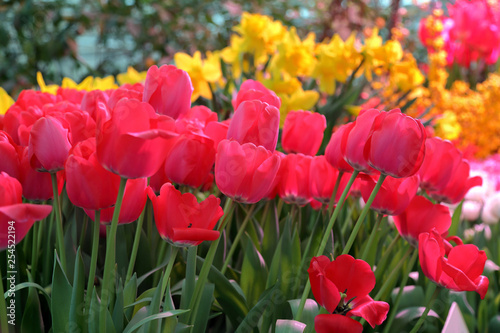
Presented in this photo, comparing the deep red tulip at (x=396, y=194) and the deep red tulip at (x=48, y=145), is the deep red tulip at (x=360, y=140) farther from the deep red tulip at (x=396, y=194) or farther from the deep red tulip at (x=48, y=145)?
the deep red tulip at (x=48, y=145)

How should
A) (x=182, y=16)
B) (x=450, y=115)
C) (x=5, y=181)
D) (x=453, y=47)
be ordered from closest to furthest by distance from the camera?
(x=5, y=181)
(x=450, y=115)
(x=182, y=16)
(x=453, y=47)

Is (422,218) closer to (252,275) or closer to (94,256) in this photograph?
(252,275)

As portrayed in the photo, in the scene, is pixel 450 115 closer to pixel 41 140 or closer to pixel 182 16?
pixel 41 140

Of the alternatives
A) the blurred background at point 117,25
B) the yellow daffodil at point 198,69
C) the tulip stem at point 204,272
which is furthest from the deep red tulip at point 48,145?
the blurred background at point 117,25

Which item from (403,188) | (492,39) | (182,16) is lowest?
(182,16)

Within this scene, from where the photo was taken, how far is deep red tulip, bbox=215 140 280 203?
408mm

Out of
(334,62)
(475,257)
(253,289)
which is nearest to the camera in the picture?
(475,257)

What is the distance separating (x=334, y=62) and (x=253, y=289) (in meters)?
0.74

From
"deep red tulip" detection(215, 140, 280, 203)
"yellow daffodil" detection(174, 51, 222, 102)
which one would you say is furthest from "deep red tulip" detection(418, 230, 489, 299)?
"yellow daffodil" detection(174, 51, 222, 102)

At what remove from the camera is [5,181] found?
1.12 feet

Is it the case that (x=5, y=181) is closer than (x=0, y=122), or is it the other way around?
(x=5, y=181)

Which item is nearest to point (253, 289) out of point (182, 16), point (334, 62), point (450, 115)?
point (334, 62)

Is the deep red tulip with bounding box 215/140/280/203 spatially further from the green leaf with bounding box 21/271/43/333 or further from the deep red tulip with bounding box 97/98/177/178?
the green leaf with bounding box 21/271/43/333

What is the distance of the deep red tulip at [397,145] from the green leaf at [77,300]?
265 millimetres
